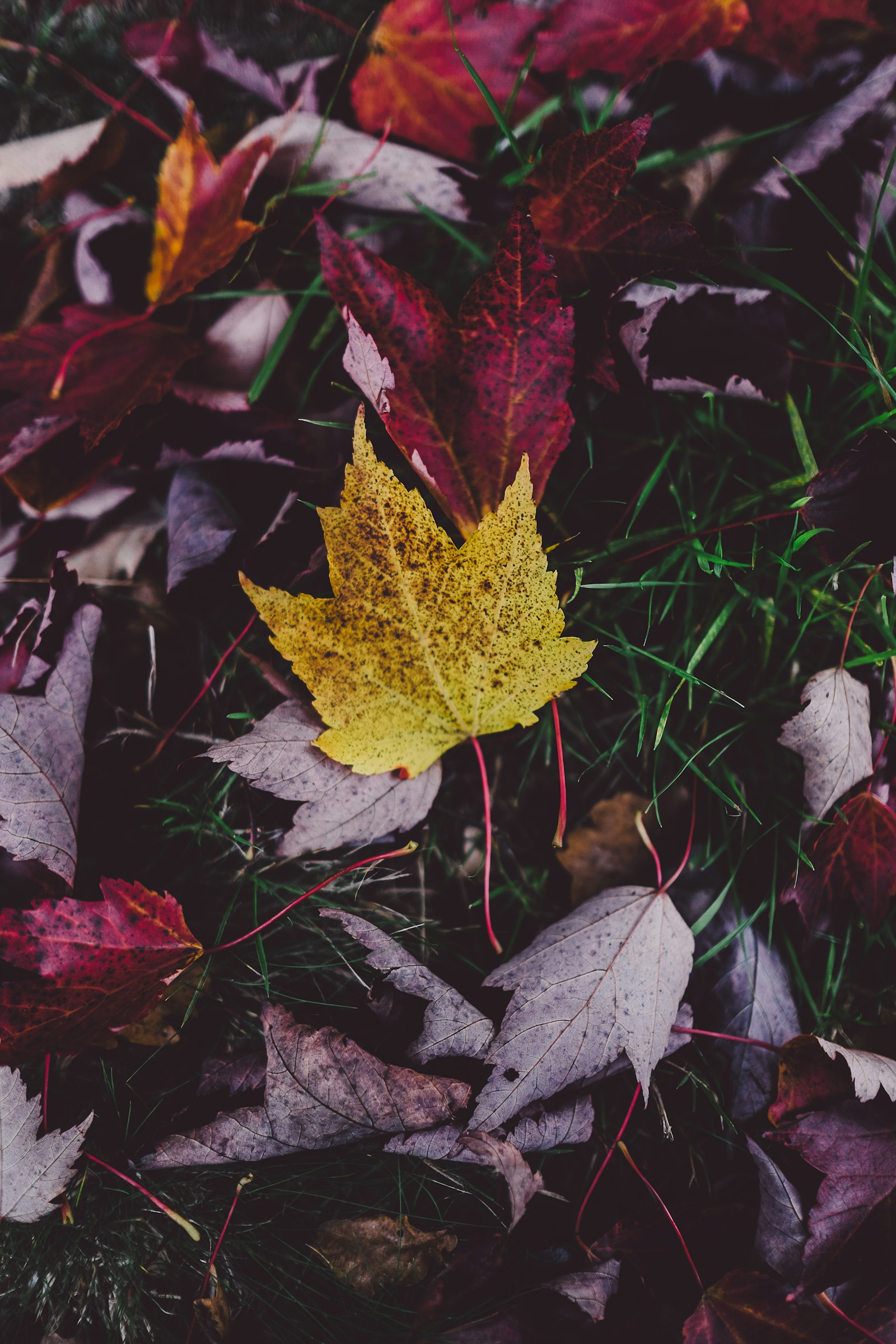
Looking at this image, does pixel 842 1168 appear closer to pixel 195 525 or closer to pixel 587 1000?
pixel 587 1000

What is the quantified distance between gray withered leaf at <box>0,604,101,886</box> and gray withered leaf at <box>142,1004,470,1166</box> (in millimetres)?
358

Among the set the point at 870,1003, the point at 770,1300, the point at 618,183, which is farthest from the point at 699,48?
the point at 770,1300

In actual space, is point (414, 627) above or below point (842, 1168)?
above

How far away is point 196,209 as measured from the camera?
1106mm

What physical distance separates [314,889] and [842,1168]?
76 centimetres

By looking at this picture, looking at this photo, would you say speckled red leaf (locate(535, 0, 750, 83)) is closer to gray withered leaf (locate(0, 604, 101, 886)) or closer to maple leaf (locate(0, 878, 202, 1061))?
gray withered leaf (locate(0, 604, 101, 886))

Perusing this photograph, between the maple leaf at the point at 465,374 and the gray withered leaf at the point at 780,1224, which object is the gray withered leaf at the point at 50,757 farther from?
the gray withered leaf at the point at 780,1224

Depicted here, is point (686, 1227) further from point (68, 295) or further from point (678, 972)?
point (68, 295)

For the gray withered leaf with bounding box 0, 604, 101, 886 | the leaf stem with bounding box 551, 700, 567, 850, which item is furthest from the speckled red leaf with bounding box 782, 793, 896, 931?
the gray withered leaf with bounding box 0, 604, 101, 886

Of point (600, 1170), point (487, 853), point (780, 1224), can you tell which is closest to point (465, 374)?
point (487, 853)

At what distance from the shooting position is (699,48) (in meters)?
1.13

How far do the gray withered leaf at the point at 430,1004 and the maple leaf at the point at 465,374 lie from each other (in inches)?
21.6

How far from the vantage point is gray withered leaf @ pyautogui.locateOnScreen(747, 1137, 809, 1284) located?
96 centimetres

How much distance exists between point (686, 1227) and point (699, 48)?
5.46 feet
